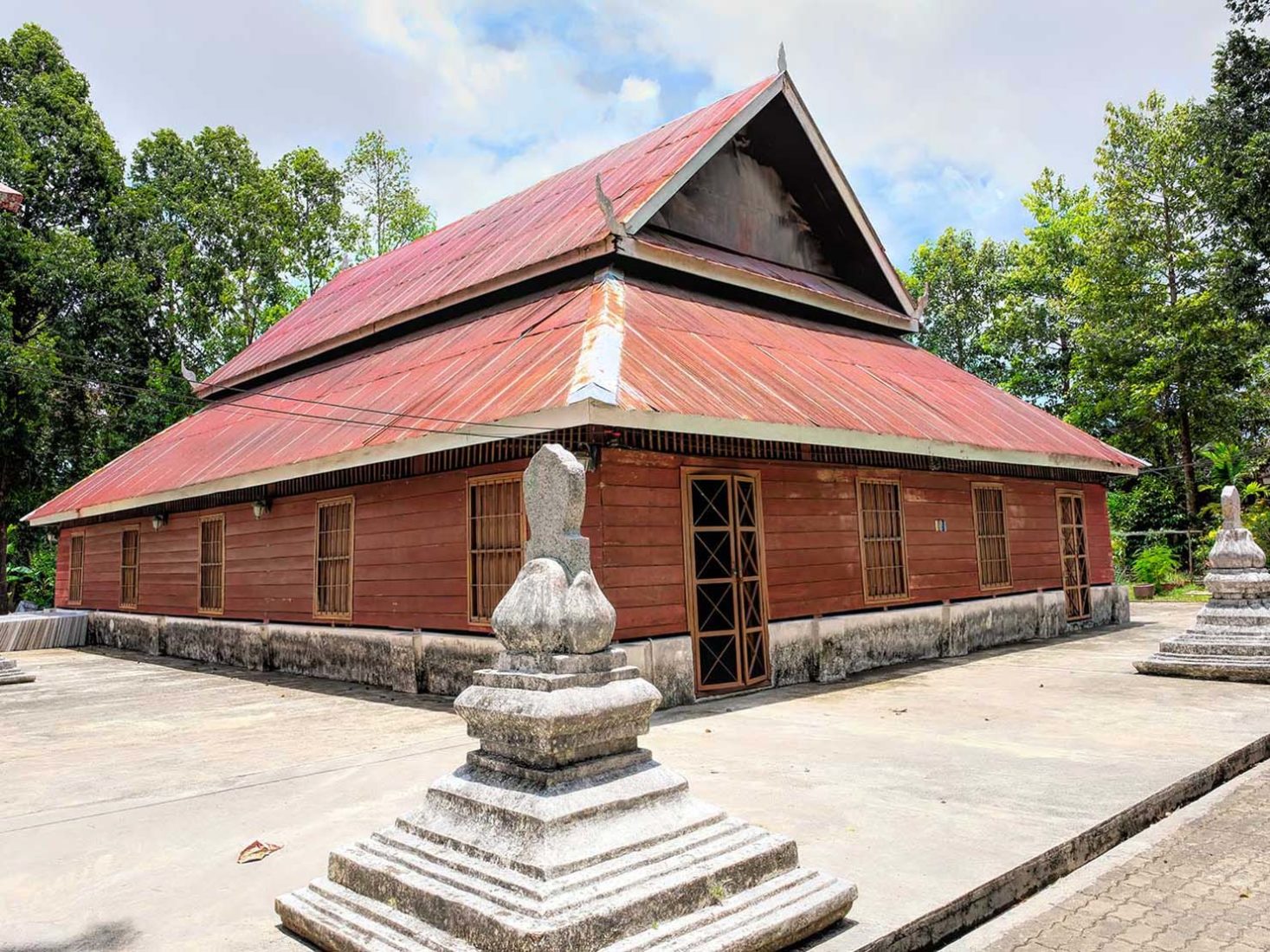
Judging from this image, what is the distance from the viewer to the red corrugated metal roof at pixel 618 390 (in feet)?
27.3

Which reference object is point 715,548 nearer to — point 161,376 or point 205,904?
point 205,904

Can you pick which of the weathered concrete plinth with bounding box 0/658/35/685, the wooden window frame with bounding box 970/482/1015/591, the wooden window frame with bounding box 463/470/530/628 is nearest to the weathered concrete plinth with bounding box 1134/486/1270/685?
the wooden window frame with bounding box 970/482/1015/591

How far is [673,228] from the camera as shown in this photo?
1224 centimetres

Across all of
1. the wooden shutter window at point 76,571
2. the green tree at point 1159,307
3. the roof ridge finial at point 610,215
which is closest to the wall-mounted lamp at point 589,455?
the roof ridge finial at point 610,215

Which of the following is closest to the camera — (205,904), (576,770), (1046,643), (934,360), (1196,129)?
(576,770)

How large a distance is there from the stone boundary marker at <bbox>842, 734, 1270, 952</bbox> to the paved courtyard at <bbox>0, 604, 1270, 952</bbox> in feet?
0.19

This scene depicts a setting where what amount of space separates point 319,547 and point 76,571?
1118 cm

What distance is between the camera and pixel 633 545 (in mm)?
8617

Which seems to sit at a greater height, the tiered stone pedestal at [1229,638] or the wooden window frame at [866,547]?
the wooden window frame at [866,547]

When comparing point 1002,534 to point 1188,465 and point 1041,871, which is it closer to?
point 1041,871

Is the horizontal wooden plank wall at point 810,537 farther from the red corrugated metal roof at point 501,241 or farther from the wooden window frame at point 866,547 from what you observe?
the red corrugated metal roof at point 501,241

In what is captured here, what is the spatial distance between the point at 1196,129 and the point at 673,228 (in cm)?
1784

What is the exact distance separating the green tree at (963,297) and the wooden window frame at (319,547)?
3196cm

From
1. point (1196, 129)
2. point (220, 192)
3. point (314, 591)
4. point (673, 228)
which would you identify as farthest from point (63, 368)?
point (1196, 129)
